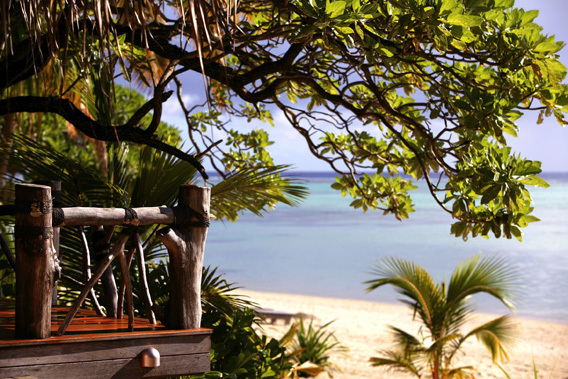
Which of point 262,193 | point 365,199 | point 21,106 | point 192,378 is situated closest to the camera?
point 192,378

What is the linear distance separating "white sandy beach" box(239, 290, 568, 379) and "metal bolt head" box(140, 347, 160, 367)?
3803 mm

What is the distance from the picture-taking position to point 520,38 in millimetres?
3168

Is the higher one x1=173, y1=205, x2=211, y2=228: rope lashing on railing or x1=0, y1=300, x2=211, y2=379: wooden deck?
x1=173, y1=205, x2=211, y2=228: rope lashing on railing

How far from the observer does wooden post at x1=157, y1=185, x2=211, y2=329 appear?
240 cm

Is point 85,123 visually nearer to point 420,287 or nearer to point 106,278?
point 106,278

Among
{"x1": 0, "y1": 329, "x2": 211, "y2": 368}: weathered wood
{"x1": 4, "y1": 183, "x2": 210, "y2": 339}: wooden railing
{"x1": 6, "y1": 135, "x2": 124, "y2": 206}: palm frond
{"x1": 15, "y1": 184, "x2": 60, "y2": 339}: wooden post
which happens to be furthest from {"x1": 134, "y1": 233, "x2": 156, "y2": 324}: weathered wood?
{"x1": 6, "y1": 135, "x2": 124, "y2": 206}: palm frond

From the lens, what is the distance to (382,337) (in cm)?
1155

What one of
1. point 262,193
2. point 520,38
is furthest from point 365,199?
point 520,38

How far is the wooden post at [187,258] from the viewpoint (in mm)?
2404

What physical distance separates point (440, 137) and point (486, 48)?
69cm

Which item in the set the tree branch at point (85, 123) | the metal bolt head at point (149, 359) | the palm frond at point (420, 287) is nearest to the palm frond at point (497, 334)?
the palm frond at point (420, 287)

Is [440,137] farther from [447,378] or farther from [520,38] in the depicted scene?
[447,378]

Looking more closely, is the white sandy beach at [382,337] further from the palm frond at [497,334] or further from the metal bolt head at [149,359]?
the metal bolt head at [149,359]

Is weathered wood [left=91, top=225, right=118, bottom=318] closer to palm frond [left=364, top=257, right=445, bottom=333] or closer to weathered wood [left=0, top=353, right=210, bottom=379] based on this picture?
weathered wood [left=0, top=353, right=210, bottom=379]
